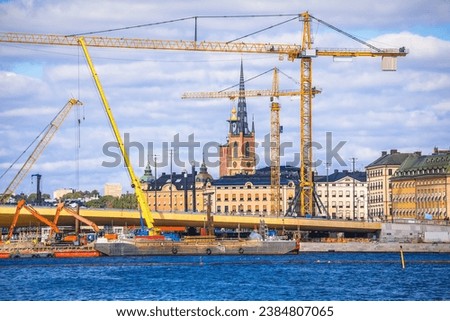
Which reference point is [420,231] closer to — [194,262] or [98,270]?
[194,262]

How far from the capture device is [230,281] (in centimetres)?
6038

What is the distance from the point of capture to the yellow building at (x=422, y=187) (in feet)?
426

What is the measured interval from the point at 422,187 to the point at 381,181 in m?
23.9

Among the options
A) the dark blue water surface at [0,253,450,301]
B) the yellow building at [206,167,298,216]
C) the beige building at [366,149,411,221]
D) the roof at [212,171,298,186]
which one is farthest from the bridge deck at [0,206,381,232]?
the roof at [212,171,298,186]

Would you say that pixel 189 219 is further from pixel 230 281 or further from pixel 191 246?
pixel 230 281

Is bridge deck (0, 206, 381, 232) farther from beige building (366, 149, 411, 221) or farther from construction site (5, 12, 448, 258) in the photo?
beige building (366, 149, 411, 221)

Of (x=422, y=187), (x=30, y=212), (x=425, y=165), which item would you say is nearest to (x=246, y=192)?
(x=425, y=165)

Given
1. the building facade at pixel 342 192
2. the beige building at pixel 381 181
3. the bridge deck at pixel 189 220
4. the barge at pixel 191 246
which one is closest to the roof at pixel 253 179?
the building facade at pixel 342 192

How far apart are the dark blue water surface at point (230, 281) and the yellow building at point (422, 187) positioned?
49.3 metres

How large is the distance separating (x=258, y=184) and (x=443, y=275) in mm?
116214

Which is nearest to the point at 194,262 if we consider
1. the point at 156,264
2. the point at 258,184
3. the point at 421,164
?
the point at 156,264

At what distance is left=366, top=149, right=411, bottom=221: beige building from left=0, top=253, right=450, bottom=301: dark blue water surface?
7917 centimetres

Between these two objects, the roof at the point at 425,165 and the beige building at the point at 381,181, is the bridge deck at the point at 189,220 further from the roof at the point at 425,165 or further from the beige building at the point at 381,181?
the beige building at the point at 381,181

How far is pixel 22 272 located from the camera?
70.4 meters
